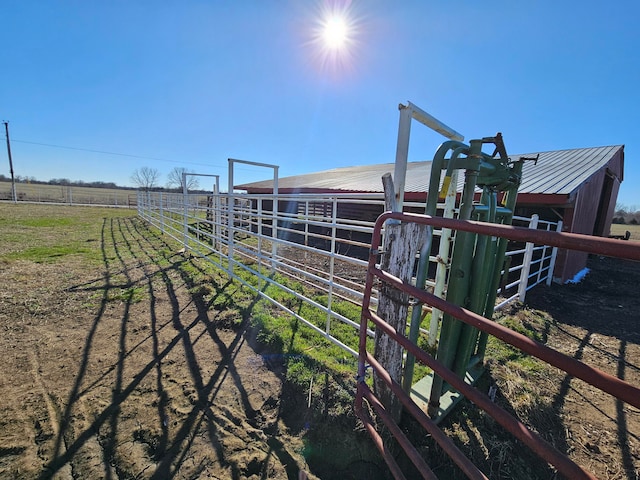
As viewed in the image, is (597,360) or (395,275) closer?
(395,275)

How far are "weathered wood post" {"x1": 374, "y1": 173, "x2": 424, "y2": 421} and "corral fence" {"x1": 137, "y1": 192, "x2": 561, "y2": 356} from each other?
37 cm

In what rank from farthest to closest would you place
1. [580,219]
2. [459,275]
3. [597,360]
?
[580,219] → [597,360] → [459,275]

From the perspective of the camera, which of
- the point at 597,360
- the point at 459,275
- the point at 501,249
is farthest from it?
the point at 597,360

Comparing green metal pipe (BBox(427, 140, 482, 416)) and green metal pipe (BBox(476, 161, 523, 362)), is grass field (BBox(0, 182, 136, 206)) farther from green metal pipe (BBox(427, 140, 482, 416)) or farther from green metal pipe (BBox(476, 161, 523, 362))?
green metal pipe (BBox(476, 161, 523, 362))

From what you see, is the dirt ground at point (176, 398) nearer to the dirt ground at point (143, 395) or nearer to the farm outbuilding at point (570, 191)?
the dirt ground at point (143, 395)

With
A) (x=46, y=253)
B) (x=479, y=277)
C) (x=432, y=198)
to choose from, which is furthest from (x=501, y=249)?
(x=46, y=253)

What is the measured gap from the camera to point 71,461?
149cm

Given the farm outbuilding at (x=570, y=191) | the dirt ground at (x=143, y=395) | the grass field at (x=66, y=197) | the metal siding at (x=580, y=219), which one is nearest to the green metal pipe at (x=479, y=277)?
the dirt ground at (x=143, y=395)

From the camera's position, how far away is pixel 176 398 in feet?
6.44

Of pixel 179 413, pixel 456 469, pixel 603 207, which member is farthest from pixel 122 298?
pixel 603 207

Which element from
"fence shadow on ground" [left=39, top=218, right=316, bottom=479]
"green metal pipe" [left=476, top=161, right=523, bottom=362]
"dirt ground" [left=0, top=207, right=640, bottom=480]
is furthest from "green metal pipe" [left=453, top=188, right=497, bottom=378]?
"fence shadow on ground" [left=39, top=218, right=316, bottom=479]

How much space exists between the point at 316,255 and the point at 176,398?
520 cm

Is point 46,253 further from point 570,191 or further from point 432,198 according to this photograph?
point 570,191

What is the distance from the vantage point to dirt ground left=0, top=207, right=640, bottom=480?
1.55 meters
